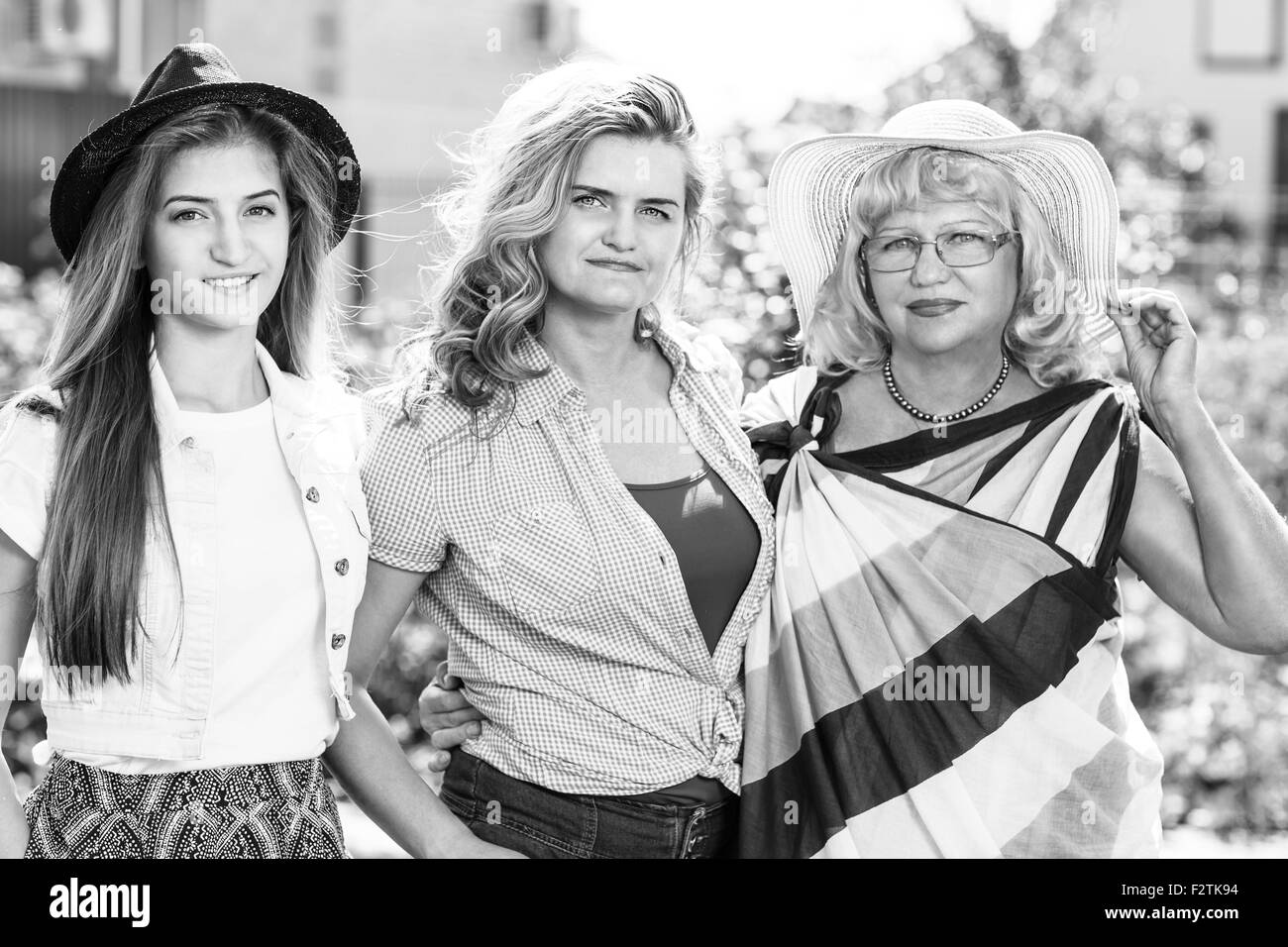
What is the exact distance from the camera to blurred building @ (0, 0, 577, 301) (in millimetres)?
12031

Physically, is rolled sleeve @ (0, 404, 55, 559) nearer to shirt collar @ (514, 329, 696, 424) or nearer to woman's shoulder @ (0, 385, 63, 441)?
woman's shoulder @ (0, 385, 63, 441)

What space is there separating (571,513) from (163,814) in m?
0.84

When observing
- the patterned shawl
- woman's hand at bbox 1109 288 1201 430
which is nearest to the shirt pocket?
the patterned shawl

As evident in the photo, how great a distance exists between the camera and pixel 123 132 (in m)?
2.38

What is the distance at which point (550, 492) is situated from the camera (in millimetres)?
2582

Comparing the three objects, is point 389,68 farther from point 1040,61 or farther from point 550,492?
point 550,492

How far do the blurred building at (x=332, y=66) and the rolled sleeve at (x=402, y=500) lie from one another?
9.98m

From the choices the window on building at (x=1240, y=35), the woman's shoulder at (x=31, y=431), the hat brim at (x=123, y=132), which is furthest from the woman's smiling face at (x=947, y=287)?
the window on building at (x=1240, y=35)

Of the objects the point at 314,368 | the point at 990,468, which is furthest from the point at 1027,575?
the point at 314,368

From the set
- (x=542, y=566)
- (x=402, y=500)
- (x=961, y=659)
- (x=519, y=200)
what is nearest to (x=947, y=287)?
(x=961, y=659)

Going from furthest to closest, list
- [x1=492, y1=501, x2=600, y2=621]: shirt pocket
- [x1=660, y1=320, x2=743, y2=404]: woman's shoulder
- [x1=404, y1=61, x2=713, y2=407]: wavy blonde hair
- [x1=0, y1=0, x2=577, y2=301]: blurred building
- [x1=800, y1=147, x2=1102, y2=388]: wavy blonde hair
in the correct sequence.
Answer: [x1=0, y1=0, x2=577, y2=301]: blurred building < [x1=660, y1=320, x2=743, y2=404]: woman's shoulder < [x1=800, y1=147, x2=1102, y2=388]: wavy blonde hair < [x1=404, y1=61, x2=713, y2=407]: wavy blonde hair < [x1=492, y1=501, x2=600, y2=621]: shirt pocket

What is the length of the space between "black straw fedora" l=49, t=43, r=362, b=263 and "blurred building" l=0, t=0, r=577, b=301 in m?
9.86

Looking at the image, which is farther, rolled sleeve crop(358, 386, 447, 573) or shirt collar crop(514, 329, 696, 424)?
shirt collar crop(514, 329, 696, 424)

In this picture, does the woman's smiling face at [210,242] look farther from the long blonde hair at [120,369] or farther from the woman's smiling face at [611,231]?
the woman's smiling face at [611,231]
